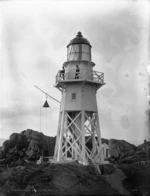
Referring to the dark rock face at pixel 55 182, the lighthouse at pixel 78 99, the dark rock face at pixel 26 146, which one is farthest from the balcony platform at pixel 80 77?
the dark rock face at pixel 26 146

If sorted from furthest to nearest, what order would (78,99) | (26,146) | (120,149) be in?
(120,149) < (26,146) < (78,99)

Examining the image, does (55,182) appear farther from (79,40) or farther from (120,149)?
(120,149)

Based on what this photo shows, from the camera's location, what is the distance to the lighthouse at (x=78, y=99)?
3231 centimetres

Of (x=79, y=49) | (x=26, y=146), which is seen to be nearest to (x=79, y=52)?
(x=79, y=49)

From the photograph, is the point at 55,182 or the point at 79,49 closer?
the point at 55,182

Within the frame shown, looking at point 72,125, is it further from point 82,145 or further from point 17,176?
point 17,176

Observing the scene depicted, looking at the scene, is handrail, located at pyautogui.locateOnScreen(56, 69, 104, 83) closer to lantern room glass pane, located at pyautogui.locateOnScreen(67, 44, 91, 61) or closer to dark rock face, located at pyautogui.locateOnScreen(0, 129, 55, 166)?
lantern room glass pane, located at pyautogui.locateOnScreen(67, 44, 91, 61)

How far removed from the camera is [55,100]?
116 ft

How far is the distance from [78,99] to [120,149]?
24.5 meters

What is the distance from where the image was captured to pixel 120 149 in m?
54.2

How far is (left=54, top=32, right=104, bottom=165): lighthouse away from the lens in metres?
32.3

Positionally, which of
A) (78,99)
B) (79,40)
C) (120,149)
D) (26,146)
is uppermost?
(79,40)

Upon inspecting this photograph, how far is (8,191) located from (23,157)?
24.9 meters

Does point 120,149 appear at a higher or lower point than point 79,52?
lower
